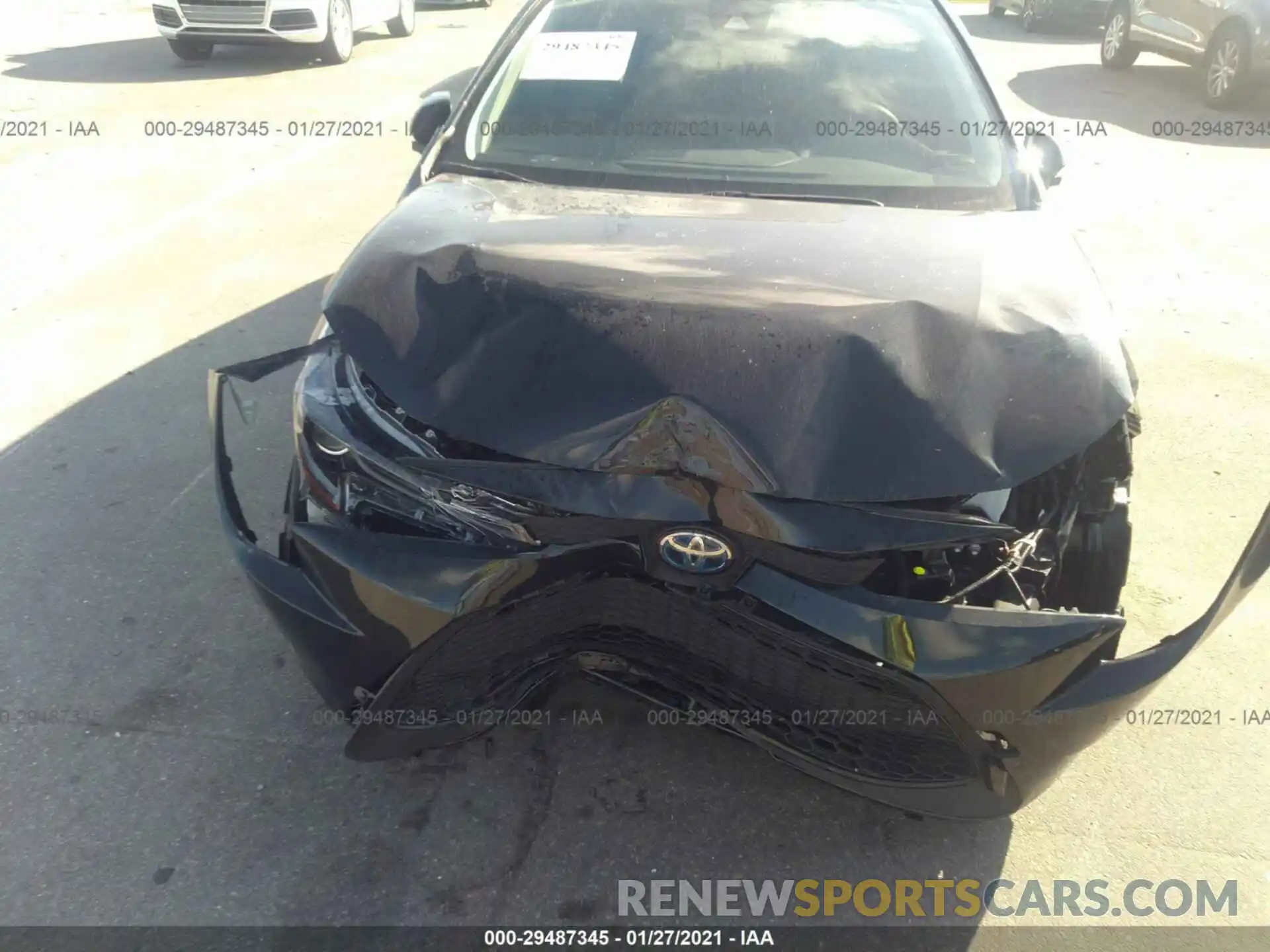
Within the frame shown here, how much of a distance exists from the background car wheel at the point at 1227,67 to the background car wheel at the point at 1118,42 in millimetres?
1747

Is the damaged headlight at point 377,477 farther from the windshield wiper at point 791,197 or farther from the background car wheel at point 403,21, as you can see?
the background car wheel at point 403,21

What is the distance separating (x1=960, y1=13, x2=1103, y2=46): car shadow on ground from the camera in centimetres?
1457

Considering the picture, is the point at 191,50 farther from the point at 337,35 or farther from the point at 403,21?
the point at 403,21

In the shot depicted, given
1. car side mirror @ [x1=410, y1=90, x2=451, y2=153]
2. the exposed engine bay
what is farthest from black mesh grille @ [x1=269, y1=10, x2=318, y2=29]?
the exposed engine bay

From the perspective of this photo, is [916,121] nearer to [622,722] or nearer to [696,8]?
[696,8]

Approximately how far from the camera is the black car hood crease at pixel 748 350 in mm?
1883

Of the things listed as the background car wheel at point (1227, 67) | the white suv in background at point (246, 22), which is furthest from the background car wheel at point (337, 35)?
the background car wheel at point (1227, 67)

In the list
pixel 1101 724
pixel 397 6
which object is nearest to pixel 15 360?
pixel 1101 724

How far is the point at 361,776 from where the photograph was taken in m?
2.52

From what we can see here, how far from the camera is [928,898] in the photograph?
2.29 metres

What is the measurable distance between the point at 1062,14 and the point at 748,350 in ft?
50.2

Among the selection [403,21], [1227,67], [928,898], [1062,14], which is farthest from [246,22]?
[1062,14]

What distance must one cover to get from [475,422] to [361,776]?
1.09 metres

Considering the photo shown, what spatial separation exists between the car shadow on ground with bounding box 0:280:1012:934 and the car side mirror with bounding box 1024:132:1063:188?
1991 mm
